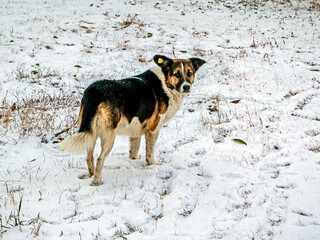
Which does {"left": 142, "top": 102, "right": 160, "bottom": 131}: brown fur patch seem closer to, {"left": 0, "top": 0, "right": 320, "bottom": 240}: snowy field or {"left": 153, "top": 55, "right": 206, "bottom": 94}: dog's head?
{"left": 153, "top": 55, "right": 206, "bottom": 94}: dog's head

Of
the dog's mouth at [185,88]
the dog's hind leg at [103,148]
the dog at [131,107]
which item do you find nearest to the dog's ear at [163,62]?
the dog at [131,107]

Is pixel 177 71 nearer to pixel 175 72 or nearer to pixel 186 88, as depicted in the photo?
pixel 175 72

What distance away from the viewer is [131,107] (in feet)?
13.7

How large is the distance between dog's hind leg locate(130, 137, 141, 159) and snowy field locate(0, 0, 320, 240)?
0.55 feet

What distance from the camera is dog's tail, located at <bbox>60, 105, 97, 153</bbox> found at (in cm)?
361

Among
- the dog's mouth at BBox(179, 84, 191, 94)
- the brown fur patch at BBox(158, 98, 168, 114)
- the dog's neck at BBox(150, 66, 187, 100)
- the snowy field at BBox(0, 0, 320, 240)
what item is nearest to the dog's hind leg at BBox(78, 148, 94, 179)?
the snowy field at BBox(0, 0, 320, 240)

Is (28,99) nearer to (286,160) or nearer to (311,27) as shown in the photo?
(286,160)

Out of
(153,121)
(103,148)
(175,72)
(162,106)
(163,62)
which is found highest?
(163,62)

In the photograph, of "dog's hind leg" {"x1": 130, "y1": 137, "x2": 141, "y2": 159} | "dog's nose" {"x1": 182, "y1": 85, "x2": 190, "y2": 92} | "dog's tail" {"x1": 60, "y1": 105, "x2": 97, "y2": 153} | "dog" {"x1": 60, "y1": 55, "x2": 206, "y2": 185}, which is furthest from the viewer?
"dog's hind leg" {"x1": 130, "y1": 137, "x2": 141, "y2": 159}

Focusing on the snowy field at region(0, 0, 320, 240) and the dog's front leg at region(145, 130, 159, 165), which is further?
the dog's front leg at region(145, 130, 159, 165)

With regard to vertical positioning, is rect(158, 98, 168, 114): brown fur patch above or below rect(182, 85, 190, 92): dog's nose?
below

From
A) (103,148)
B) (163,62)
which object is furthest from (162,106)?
(103,148)

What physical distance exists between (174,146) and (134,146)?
85 cm

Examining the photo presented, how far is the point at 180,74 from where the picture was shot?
474 cm
